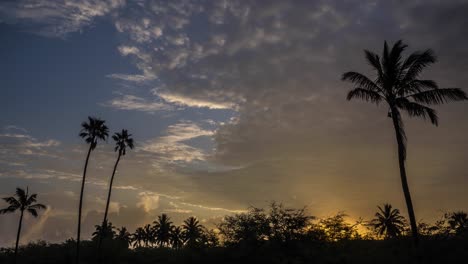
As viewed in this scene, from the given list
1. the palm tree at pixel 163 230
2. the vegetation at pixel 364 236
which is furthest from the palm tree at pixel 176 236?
the vegetation at pixel 364 236

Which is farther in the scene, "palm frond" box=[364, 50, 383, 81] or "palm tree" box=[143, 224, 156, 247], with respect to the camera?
"palm tree" box=[143, 224, 156, 247]

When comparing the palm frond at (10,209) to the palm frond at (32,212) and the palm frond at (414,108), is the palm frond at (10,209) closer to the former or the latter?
the palm frond at (32,212)

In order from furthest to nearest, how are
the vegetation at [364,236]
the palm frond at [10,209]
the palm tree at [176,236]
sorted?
the palm tree at [176,236] < the palm frond at [10,209] < the vegetation at [364,236]

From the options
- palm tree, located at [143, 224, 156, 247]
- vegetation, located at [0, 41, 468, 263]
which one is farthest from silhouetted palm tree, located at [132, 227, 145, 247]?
vegetation, located at [0, 41, 468, 263]

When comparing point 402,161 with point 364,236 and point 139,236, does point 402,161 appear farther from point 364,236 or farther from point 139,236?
point 139,236

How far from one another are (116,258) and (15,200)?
68.0ft

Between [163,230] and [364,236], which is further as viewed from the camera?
[163,230]

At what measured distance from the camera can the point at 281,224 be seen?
30078mm

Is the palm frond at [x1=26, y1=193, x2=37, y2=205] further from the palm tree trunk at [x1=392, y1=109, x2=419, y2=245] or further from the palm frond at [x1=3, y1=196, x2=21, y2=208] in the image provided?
the palm tree trunk at [x1=392, y1=109, x2=419, y2=245]

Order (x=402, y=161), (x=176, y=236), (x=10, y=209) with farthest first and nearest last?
(x=176, y=236) → (x=10, y=209) → (x=402, y=161)

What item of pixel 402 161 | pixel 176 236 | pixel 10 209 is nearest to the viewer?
pixel 402 161

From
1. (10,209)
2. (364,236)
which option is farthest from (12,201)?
(364,236)

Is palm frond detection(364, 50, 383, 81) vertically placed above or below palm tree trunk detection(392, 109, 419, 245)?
above

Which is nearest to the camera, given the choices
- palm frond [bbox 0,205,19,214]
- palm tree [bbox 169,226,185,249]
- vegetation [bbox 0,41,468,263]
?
vegetation [bbox 0,41,468,263]
